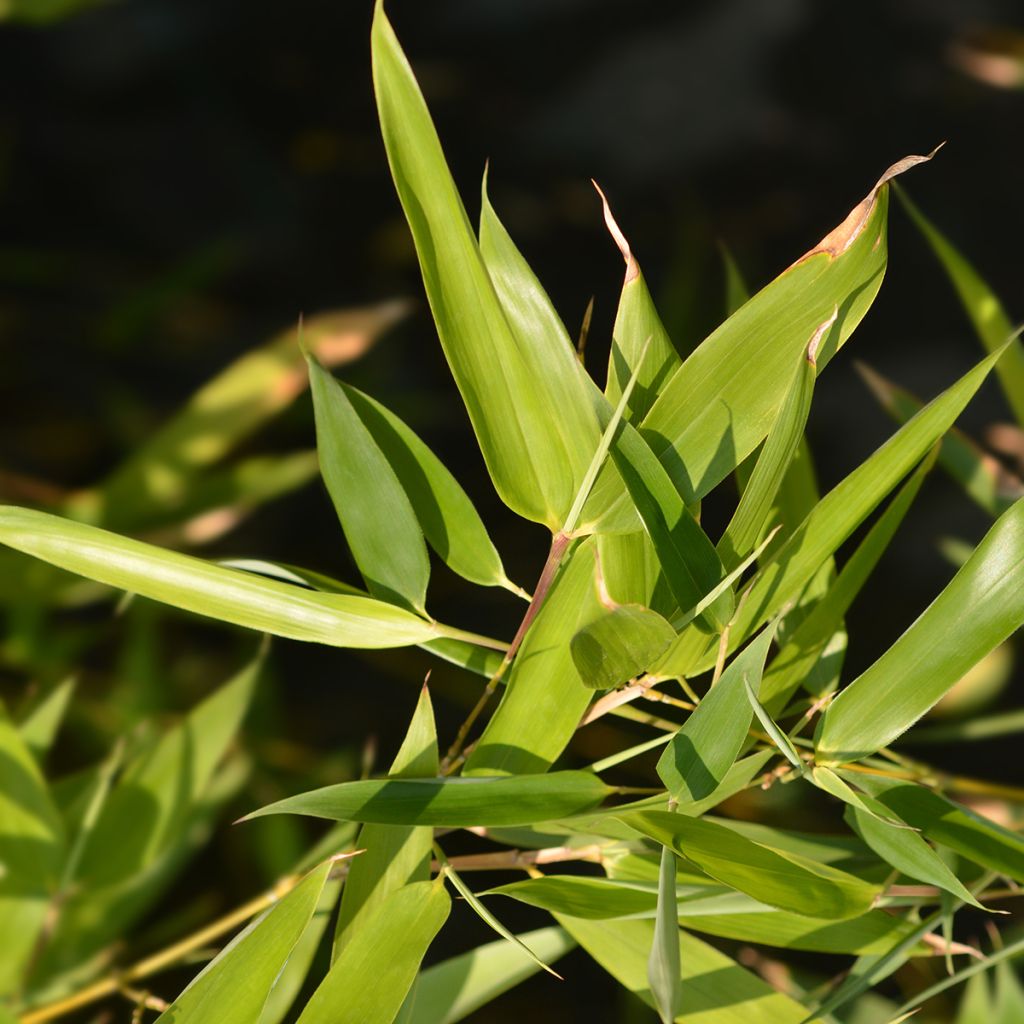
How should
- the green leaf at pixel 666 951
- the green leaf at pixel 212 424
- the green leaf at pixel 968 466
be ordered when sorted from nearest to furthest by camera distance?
the green leaf at pixel 666 951, the green leaf at pixel 968 466, the green leaf at pixel 212 424

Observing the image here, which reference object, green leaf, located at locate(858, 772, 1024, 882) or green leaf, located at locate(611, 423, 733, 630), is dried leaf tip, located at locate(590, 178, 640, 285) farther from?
green leaf, located at locate(858, 772, 1024, 882)

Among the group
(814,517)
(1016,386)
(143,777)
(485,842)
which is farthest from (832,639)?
(485,842)

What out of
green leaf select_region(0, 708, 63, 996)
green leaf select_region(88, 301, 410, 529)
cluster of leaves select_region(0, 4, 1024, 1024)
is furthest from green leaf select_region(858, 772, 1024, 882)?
green leaf select_region(88, 301, 410, 529)

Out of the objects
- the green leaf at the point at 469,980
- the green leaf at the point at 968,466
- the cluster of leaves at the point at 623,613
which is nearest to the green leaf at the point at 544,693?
the cluster of leaves at the point at 623,613

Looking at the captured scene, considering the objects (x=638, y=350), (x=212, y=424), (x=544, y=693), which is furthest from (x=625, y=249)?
(x=212, y=424)

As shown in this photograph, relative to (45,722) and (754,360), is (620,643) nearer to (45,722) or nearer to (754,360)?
(754,360)

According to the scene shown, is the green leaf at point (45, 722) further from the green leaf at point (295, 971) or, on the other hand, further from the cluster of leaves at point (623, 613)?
the cluster of leaves at point (623, 613)

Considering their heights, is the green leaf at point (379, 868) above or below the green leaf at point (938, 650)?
below

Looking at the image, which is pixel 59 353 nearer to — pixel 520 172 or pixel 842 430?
pixel 520 172
